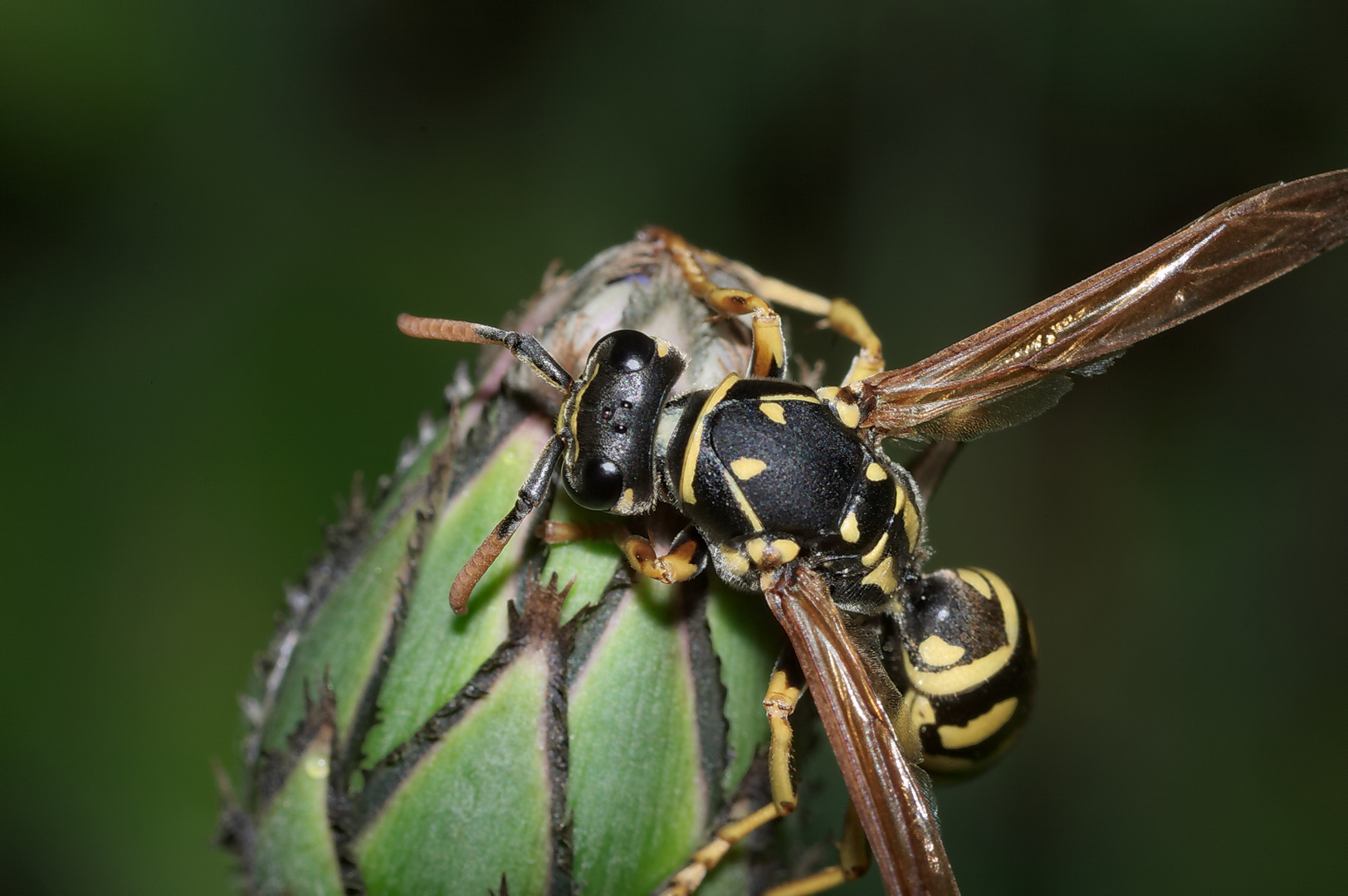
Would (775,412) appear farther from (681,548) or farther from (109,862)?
(109,862)

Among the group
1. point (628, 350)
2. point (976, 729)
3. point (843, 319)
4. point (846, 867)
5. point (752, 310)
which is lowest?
point (846, 867)

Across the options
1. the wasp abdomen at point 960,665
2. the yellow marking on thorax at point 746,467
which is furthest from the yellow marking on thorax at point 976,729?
the yellow marking on thorax at point 746,467

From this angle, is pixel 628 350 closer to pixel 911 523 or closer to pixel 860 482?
pixel 860 482

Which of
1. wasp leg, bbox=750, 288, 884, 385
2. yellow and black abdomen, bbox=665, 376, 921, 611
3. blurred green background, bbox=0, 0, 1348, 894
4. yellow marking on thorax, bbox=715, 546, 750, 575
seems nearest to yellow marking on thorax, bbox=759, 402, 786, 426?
yellow and black abdomen, bbox=665, 376, 921, 611

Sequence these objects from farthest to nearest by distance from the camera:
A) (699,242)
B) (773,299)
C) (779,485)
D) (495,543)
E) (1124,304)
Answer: (699,242) < (773,299) < (1124,304) < (779,485) < (495,543)

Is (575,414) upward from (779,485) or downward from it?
upward

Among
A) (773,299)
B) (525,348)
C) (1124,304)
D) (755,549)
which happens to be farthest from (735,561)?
(1124,304)

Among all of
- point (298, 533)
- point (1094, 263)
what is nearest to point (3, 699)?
point (298, 533)

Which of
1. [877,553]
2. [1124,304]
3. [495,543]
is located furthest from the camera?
[1124,304]
